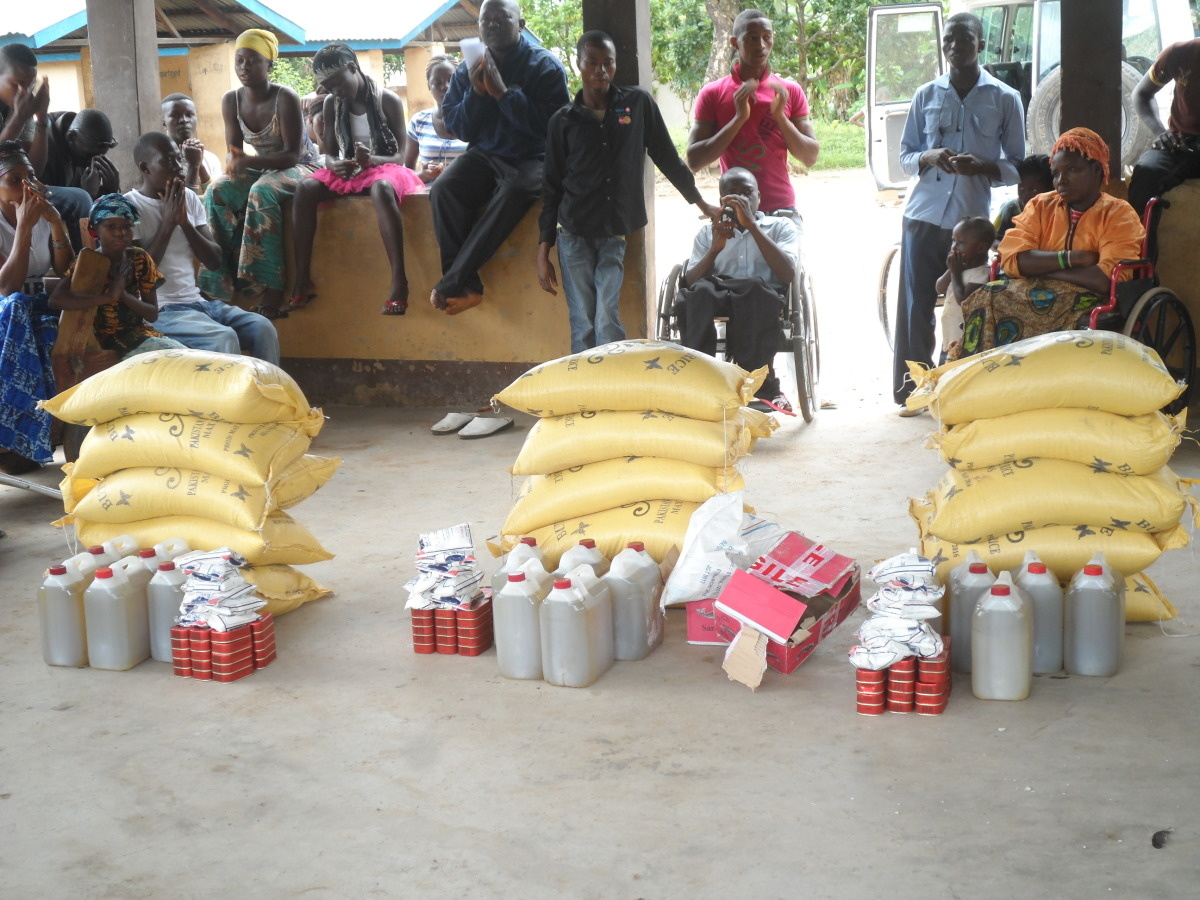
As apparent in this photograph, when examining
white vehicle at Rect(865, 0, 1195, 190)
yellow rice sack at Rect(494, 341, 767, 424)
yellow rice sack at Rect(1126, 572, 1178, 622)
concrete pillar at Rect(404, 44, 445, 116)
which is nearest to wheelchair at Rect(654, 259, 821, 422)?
yellow rice sack at Rect(494, 341, 767, 424)

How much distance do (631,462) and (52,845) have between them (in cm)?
192

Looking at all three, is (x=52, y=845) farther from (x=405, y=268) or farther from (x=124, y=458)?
(x=405, y=268)

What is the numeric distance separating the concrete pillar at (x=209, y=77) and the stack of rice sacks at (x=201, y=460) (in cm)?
1068

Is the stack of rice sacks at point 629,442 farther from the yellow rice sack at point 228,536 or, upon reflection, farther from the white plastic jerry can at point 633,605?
the yellow rice sack at point 228,536

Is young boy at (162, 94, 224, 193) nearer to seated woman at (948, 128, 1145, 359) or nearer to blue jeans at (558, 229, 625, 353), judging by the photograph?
blue jeans at (558, 229, 625, 353)

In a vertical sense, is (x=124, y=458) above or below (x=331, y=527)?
above

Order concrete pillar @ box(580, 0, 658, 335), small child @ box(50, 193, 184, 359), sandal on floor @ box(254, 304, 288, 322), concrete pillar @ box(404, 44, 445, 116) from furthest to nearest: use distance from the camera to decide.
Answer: concrete pillar @ box(404, 44, 445, 116), sandal on floor @ box(254, 304, 288, 322), concrete pillar @ box(580, 0, 658, 335), small child @ box(50, 193, 184, 359)

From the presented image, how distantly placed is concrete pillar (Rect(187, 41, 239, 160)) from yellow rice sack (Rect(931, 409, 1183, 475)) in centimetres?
1187

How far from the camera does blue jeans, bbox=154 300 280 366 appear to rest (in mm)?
5707

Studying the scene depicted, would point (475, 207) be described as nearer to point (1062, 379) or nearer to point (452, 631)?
point (452, 631)

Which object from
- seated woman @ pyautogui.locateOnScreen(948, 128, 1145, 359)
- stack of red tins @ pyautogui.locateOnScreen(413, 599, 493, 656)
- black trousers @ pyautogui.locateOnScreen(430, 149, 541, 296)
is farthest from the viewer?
black trousers @ pyautogui.locateOnScreen(430, 149, 541, 296)

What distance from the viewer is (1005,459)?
11.5 ft

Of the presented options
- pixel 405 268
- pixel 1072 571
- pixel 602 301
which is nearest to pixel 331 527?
pixel 602 301

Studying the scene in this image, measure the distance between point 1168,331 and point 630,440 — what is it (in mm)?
3198
